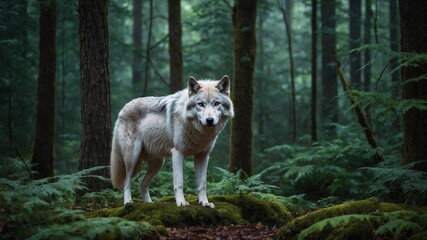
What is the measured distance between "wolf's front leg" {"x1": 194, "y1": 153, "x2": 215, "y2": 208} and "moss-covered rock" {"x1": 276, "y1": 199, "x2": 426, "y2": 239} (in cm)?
160

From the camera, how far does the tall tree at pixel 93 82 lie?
8.41 meters

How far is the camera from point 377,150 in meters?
11.4

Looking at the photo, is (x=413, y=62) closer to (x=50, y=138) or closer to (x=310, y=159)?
(x=310, y=159)

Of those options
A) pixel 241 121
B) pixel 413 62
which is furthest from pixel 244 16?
pixel 413 62

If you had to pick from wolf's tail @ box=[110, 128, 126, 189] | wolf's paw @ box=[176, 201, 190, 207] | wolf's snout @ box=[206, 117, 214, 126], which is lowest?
wolf's paw @ box=[176, 201, 190, 207]

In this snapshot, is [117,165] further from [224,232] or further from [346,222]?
[346,222]

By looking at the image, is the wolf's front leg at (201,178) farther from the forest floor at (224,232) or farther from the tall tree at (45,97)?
the tall tree at (45,97)

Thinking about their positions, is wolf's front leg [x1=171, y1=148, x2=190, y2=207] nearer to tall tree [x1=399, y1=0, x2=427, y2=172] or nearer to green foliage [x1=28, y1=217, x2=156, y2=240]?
green foliage [x1=28, y1=217, x2=156, y2=240]

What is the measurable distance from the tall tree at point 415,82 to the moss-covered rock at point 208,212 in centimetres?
226

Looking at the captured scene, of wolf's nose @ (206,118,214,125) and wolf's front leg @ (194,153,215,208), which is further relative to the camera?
wolf's front leg @ (194,153,215,208)

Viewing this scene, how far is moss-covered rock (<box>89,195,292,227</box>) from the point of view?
246 inches

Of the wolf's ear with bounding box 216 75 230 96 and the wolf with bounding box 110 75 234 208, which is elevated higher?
the wolf's ear with bounding box 216 75 230 96

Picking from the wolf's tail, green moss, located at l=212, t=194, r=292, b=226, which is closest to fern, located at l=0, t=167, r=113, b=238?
the wolf's tail

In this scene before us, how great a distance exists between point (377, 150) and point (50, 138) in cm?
901
